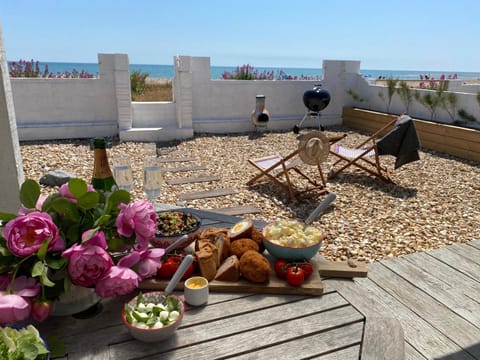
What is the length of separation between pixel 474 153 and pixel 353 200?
3.45m

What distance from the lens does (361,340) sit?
1.12 meters

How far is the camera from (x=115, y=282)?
1070 millimetres

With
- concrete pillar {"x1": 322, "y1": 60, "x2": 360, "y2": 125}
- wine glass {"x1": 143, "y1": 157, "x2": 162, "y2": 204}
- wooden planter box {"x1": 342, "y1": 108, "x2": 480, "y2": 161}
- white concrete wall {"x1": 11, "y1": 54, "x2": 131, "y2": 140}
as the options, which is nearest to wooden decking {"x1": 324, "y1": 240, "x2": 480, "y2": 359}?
wine glass {"x1": 143, "y1": 157, "x2": 162, "y2": 204}

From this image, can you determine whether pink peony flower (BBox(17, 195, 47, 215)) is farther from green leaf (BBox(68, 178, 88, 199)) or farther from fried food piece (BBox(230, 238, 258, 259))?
fried food piece (BBox(230, 238, 258, 259))

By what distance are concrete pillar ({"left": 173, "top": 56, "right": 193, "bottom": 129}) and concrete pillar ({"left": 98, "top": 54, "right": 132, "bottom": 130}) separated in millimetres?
1081

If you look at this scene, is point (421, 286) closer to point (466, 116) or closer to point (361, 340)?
point (361, 340)

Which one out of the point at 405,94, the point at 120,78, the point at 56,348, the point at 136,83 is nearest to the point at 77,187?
the point at 56,348


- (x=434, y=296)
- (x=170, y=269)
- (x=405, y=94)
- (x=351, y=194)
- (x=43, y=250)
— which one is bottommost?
(x=434, y=296)

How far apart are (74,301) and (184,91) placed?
7301 millimetres

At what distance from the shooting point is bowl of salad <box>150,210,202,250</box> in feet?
4.69

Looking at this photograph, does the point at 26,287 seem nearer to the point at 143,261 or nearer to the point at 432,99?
the point at 143,261

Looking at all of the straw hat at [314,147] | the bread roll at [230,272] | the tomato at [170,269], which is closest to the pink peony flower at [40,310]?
the tomato at [170,269]

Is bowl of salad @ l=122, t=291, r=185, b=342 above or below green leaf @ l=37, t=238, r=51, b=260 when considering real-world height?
below

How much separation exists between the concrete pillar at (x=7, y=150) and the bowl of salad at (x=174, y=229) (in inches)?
44.5
